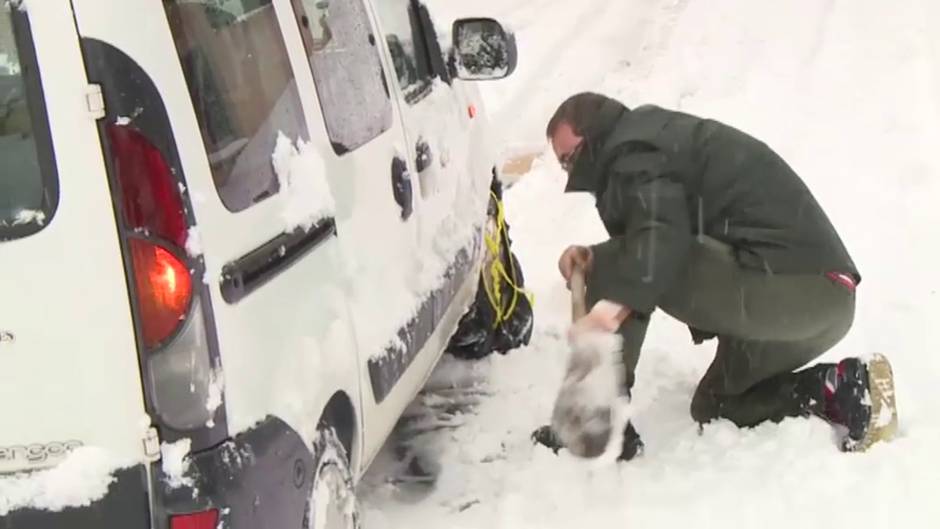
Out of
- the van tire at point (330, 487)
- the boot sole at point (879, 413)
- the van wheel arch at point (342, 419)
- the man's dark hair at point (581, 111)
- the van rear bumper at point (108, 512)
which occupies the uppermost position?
the man's dark hair at point (581, 111)

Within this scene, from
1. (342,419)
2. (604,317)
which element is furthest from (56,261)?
(604,317)

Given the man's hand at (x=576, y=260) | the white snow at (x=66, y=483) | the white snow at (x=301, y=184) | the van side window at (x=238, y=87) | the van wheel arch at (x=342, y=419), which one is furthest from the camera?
the man's hand at (x=576, y=260)

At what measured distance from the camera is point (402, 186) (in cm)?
369

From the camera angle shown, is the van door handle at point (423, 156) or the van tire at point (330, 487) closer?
the van tire at point (330, 487)

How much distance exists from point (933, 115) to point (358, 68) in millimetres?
6263

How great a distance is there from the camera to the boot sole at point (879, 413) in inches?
165

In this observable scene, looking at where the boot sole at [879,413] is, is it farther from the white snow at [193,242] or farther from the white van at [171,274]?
the white snow at [193,242]

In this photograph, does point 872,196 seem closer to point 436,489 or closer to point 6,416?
point 436,489

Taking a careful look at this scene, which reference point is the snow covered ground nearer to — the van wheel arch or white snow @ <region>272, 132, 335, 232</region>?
the van wheel arch

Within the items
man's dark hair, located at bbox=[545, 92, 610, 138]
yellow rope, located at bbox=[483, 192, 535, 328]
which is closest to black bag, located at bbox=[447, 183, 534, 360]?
yellow rope, located at bbox=[483, 192, 535, 328]

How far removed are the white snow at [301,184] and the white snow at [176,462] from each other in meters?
0.60

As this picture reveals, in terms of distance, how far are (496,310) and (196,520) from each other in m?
3.18

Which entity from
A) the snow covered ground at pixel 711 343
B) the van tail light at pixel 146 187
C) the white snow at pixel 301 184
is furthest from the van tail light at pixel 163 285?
the snow covered ground at pixel 711 343

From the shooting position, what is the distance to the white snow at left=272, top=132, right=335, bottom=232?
2.79m
